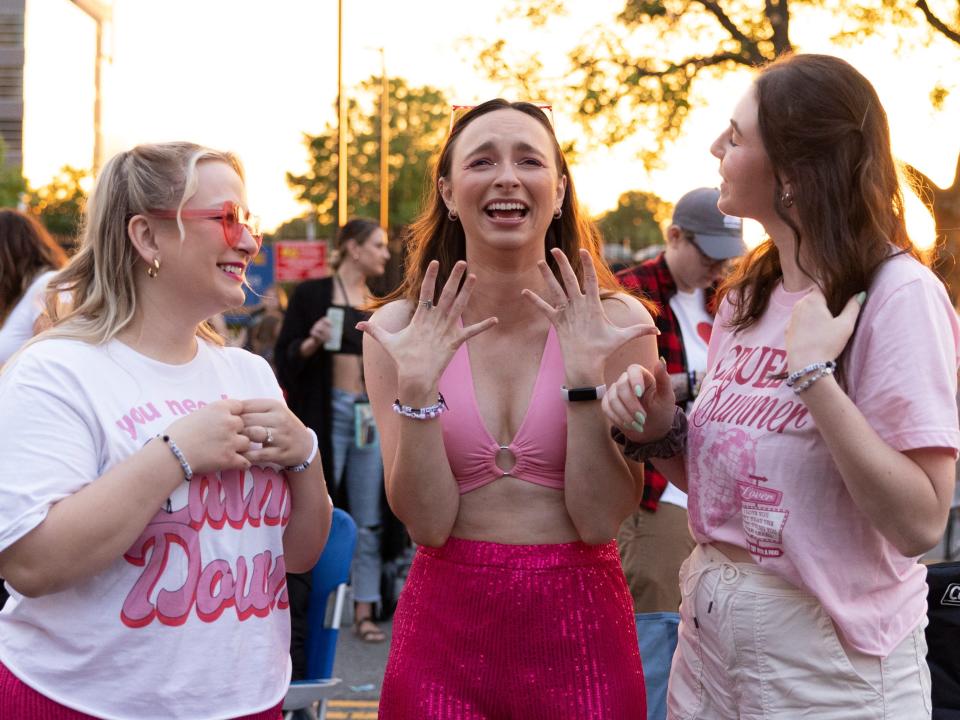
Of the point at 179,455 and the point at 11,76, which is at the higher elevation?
the point at 11,76

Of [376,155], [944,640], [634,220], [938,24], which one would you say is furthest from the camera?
[634,220]

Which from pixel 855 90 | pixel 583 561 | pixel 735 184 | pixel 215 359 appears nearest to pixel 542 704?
pixel 583 561

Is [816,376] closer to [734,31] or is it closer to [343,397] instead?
[343,397]

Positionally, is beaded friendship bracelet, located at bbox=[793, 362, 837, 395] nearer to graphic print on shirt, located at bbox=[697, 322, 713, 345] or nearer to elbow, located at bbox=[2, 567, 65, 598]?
elbow, located at bbox=[2, 567, 65, 598]

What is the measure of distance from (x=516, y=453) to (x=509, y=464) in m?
0.04

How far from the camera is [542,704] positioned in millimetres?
2332

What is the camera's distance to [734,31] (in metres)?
14.2

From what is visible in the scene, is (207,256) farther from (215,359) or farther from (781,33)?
(781,33)

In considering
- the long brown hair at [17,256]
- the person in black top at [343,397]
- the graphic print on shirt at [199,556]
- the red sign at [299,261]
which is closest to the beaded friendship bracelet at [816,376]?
the graphic print on shirt at [199,556]

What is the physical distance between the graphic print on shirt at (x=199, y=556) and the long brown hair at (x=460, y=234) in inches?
30.0

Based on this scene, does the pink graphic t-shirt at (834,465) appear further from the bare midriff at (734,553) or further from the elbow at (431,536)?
the elbow at (431,536)

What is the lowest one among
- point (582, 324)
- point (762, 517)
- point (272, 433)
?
point (762, 517)

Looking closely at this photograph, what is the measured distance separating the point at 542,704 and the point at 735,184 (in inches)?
46.9

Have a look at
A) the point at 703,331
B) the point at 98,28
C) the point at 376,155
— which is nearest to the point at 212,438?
the point at 703,331
